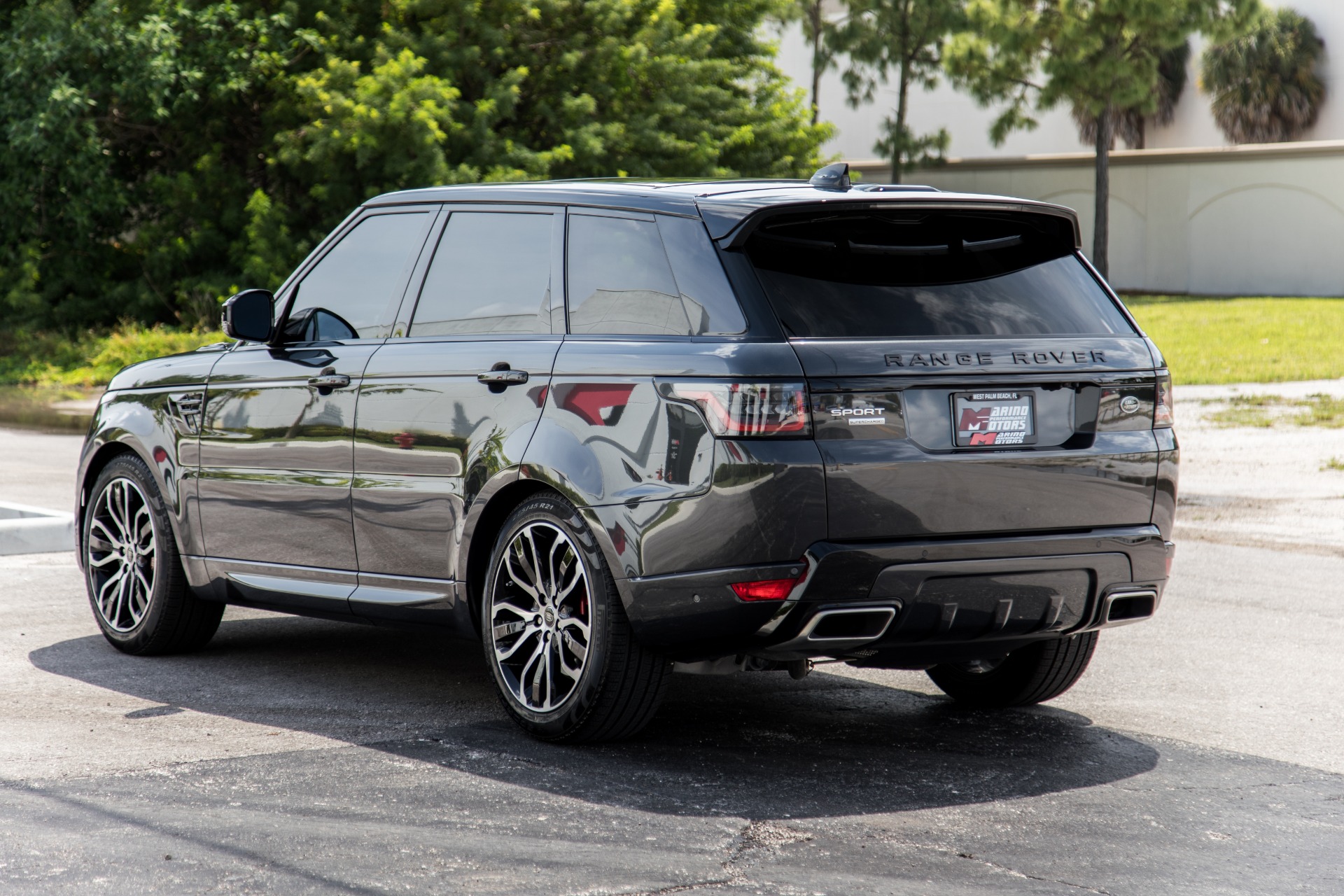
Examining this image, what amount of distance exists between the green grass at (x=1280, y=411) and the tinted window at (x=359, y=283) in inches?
496

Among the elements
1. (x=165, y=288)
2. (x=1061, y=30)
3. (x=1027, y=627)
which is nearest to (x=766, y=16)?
(x=1061, y=30)

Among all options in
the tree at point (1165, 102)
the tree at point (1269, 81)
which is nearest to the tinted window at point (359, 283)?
the tree at point (1269, 81)

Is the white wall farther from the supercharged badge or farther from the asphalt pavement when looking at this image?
the supercharged badge

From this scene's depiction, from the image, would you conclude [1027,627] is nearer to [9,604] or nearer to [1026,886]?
[1026,886]

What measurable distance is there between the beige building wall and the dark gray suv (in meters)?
31.3

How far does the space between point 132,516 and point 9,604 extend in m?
1.35

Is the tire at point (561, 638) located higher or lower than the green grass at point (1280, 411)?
higher

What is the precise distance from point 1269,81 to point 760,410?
55172 mm

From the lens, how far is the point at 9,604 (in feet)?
25.7

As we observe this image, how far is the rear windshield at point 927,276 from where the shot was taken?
4.97 m

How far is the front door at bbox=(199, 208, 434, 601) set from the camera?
5.95 metres

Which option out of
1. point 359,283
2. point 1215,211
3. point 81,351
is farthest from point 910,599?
point 1215,211

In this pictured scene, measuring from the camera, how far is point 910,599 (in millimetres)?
4816

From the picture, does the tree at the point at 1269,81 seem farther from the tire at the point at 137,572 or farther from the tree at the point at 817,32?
the tire at the point at 137,572
